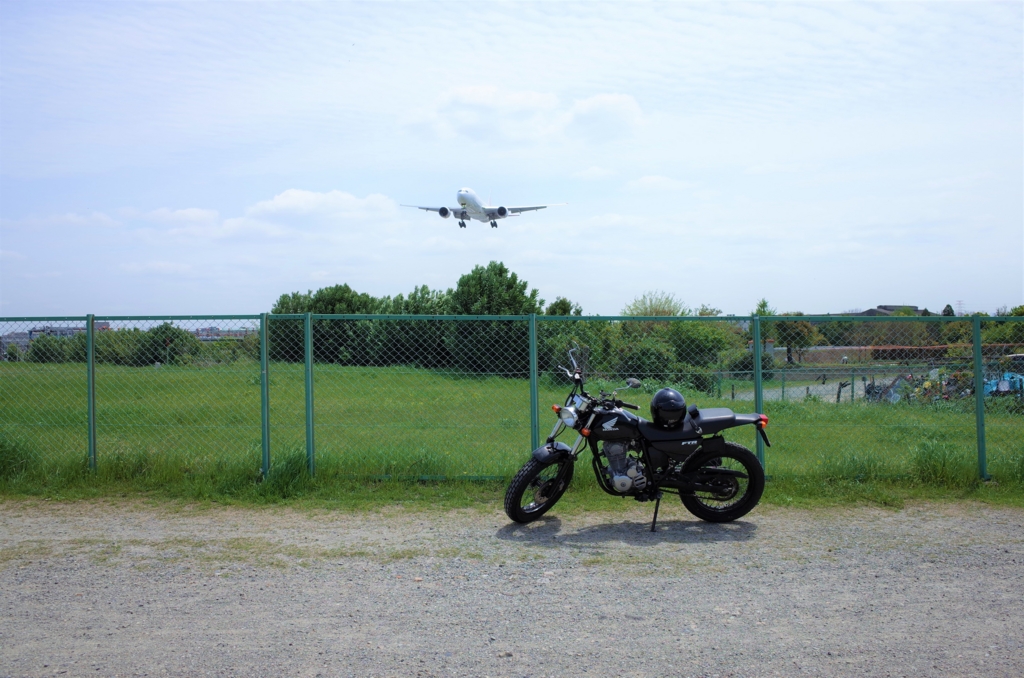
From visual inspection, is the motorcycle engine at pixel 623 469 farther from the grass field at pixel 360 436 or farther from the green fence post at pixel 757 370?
the green fence post at pixel 757 370

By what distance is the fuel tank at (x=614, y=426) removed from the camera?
21.7ft

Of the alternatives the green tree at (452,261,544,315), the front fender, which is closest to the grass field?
the front fender

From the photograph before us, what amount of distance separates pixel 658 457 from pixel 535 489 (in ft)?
3.69

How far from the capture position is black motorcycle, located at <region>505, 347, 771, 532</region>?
6637mm

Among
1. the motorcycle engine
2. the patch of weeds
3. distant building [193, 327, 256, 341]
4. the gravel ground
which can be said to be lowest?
the gravel ground

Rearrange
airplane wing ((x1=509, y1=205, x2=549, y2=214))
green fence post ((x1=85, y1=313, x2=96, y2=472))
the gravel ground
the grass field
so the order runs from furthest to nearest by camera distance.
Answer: airplane wing ((x1=509, y1=205, x2=549, y2=214)) → green fence post ((x1=85, y1=313, x2=96, y2=472)) → the grass field → the gravel ground

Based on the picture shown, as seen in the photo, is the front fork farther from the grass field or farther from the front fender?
the grass field

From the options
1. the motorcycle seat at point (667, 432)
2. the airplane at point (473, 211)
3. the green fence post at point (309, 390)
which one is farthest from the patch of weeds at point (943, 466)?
the airplane at point (473, 211)

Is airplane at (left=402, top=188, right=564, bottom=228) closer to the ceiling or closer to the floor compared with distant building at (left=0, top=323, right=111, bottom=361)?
closer to the ceiling

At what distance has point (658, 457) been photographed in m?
6.70

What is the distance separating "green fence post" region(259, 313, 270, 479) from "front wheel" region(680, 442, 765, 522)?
4.27 m

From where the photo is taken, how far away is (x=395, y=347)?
8430mm

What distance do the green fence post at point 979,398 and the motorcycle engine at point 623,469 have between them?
4.11m

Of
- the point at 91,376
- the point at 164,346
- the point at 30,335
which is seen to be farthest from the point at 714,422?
the point at 30,335
